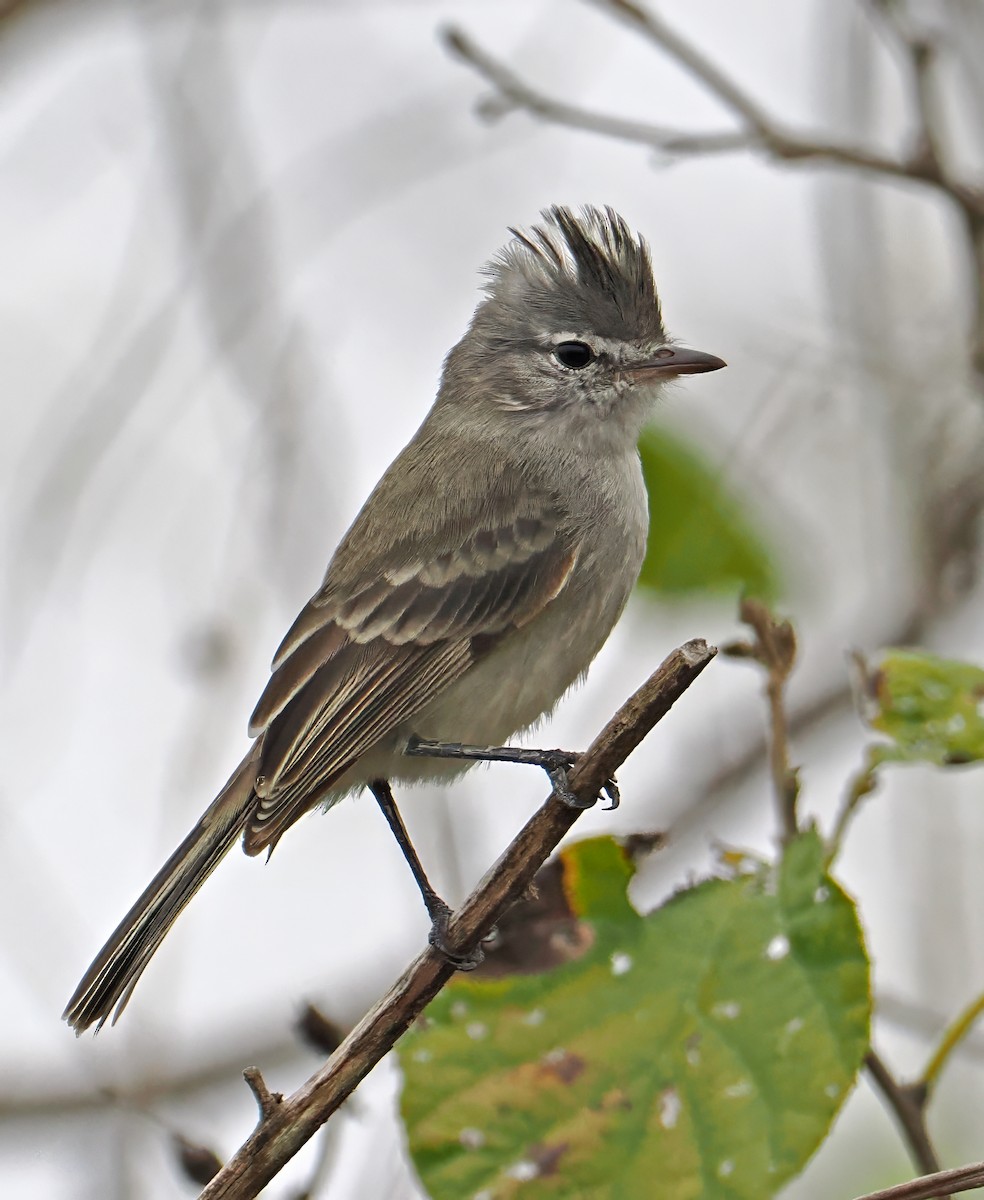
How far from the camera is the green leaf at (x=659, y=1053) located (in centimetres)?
203

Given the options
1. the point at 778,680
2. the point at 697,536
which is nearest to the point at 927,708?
the point at 778,680

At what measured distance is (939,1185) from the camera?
155 cm

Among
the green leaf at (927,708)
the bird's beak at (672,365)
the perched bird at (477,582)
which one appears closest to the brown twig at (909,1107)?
the green leaf at (927,708)

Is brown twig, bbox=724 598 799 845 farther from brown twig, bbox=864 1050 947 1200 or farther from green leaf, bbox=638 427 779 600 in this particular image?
green leaf, bbox=638 427 779 600

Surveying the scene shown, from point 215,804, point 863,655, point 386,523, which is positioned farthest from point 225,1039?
point 863,655

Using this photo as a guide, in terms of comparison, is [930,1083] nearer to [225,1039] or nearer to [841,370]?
[225,1039]

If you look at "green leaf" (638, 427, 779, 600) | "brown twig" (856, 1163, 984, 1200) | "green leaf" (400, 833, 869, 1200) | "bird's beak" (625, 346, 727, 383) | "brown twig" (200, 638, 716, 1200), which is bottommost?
"brown twig" (856, 1163, 984, 1200)

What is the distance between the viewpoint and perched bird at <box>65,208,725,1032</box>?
301 centimetres

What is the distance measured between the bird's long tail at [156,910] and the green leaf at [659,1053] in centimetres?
70

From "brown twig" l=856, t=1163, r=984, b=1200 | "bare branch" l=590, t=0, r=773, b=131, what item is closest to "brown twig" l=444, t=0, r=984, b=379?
"bare branch" l=590, t=0, r=773, b=131

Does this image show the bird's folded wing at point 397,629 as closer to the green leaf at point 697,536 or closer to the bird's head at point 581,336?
the green leaf at point 697,536

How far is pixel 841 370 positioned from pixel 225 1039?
2919mm

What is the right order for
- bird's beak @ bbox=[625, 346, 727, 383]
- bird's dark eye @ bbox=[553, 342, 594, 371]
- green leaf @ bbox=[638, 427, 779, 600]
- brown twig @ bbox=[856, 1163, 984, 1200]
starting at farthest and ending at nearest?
bird's dark eye @ bbox=[553, 342, 594, 371]
bird's beak @ bbox=[625, 346, 727, 383]
green leaf @ bbox=[638, 427, 779, 600]
brown twig @ bbox=[856, 1163, 984, 1200]

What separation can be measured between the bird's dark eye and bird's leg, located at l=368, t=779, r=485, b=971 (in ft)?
3.90
